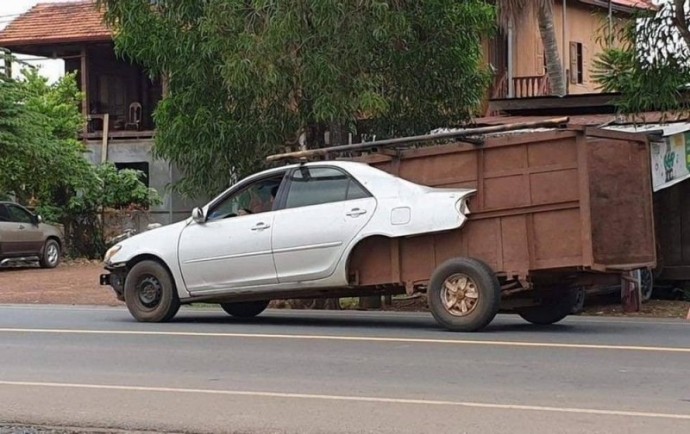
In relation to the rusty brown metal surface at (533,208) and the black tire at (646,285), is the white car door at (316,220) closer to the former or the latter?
the rusty brown metal surface at (533,208)

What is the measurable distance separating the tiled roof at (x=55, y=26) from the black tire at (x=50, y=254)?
8.75 meters

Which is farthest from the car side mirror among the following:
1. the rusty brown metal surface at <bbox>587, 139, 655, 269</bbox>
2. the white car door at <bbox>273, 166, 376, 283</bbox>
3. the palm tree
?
→ the palm tree

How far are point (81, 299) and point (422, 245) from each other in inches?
321

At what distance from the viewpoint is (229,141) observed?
15.4 meters

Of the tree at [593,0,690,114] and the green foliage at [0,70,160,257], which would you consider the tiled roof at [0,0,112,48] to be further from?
the tree at [593,0,690,114]

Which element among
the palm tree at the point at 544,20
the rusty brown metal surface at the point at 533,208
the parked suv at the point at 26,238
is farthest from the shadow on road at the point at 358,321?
the parked suv at the point at 26,238

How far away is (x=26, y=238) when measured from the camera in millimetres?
24359

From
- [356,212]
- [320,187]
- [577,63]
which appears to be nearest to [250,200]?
[320,187]

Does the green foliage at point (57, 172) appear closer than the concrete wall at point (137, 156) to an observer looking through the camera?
Yes

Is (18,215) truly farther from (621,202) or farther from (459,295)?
(621,202)

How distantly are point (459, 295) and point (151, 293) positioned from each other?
13.5 ft

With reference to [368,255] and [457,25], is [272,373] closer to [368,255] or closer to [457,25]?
[368,255]

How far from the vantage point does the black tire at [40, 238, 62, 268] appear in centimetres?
2516

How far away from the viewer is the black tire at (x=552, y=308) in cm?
1245
